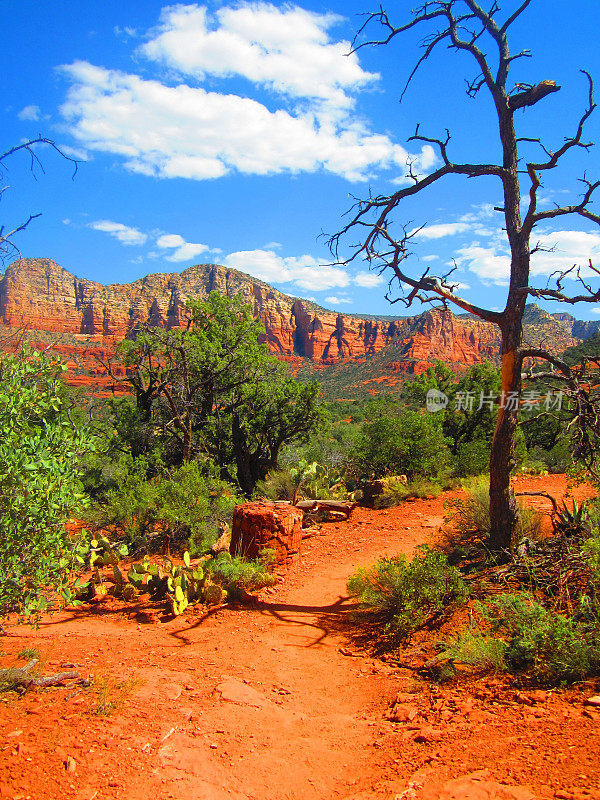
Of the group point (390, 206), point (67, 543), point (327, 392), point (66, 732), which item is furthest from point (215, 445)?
point (327, 392)

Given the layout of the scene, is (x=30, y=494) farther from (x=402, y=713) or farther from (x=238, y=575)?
(x=238, y=575)

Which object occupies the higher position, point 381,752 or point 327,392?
point 327,392

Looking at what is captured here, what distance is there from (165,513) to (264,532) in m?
2.55

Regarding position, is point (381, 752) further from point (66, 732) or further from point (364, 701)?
point (66, 732)

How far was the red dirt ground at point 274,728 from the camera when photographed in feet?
9.10

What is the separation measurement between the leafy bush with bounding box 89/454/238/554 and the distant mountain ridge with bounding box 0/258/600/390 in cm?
6002

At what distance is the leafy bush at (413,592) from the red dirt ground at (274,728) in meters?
0.54

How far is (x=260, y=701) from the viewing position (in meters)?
4.46

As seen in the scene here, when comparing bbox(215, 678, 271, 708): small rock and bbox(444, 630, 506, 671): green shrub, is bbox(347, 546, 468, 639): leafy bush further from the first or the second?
bbox(215, 678, 271, 708): small rock

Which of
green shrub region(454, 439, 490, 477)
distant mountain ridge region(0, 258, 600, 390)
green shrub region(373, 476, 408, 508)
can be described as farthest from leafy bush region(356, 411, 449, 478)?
distant mountain ridge region(0, 258, 600, 390)

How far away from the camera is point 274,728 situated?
4.00 meters

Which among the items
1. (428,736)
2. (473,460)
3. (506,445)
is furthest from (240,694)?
(473,460)

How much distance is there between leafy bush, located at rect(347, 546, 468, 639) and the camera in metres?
5.44

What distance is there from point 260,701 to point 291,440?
1184 cm
